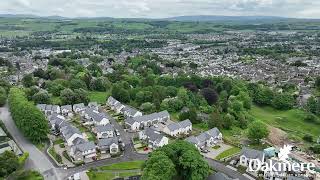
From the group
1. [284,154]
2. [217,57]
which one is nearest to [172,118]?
[284,154]

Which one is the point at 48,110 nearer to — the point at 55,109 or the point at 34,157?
the point at 55,109

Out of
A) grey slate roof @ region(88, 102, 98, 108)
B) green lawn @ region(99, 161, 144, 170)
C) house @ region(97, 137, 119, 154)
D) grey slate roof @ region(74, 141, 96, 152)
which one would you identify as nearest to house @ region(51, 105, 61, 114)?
grey slate roof @ region(88, 102, 98, 108)

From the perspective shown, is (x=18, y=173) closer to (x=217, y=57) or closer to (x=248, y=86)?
(x=248, y=86)

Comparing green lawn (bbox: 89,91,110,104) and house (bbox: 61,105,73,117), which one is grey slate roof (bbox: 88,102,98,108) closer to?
house (bbox: 61,105,73,117)

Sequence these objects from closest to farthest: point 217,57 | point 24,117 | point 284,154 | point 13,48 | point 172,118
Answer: point 284,154
point 24,117
point 172,118
point 217,57
point 13,48

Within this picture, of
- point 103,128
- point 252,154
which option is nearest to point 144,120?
point 103,128

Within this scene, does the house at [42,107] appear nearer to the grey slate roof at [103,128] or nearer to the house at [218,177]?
the grey slate roof at [103,128]
